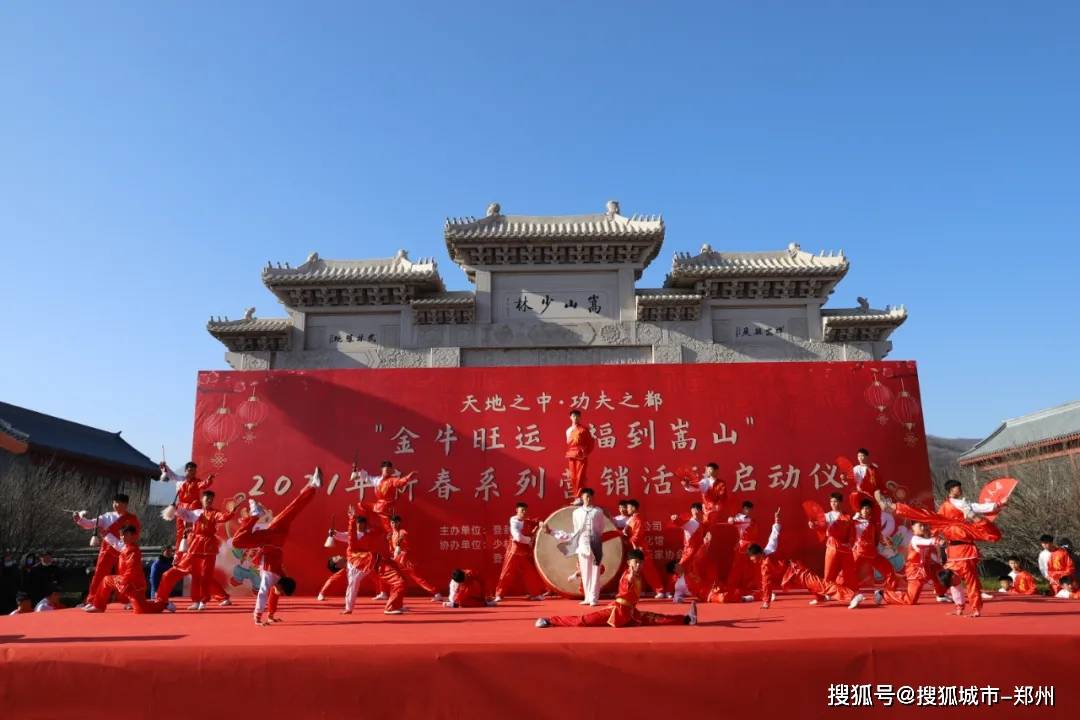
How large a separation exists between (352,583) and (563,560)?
2164 mm

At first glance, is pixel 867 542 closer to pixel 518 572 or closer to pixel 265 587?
pixel 518 572

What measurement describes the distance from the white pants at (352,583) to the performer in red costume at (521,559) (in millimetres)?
1574

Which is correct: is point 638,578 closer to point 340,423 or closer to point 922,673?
point 922,673

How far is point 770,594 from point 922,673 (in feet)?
7.83

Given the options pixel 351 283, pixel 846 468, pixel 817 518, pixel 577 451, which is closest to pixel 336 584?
pixel 577 451

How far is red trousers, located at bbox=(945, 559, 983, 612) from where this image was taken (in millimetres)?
5051

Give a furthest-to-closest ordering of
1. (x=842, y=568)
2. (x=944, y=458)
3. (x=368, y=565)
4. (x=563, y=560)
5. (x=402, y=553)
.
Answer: (x=944, y=458)
(x=563, y=560)
(x=402, y=553)
(x=842, y=568)
(x=368, y=565)

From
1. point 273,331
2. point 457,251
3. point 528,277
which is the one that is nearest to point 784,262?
point 528,277

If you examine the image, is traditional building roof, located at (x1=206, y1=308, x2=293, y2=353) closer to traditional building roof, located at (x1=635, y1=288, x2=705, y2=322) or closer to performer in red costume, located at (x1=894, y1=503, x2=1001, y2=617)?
traditional building roof, located at (x1=635, y1=288, x2=705, y2=322)

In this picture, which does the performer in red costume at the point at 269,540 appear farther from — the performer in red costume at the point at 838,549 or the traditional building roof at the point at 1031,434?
the traditional building roof at the point at 1031,434

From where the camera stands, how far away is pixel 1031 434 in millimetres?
21469

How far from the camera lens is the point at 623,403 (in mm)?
8461

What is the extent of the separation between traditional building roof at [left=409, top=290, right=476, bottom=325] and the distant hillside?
43.0 ft

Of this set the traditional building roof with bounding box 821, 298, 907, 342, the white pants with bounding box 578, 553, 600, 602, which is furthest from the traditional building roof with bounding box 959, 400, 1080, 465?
the white pants with bounding box 578, 553, 600, 602
